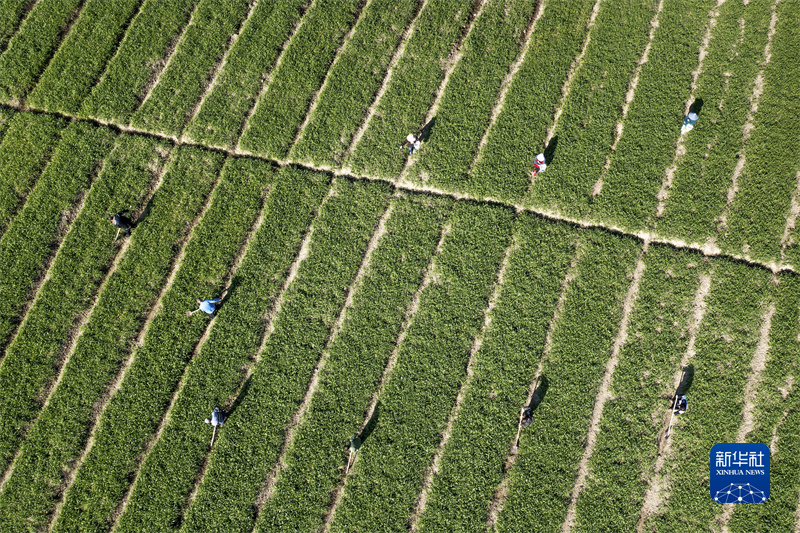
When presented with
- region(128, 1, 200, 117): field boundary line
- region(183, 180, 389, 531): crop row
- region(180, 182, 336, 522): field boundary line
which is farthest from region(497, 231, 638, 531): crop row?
region(128, 1, 200, 117): field boundary line

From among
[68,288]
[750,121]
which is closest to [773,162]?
[750,121]

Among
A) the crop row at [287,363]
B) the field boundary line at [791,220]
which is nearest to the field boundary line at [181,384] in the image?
the crop row at [287,363]

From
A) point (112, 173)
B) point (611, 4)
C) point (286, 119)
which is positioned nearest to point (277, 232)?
point (286, 119)

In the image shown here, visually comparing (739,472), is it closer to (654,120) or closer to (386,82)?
(654,120)

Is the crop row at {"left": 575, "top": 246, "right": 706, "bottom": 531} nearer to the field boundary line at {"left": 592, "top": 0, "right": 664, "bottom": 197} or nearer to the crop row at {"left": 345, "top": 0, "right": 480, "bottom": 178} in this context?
the field boundary line at {"left": 592, "top": 0, "right": 664, "bottom": 197}

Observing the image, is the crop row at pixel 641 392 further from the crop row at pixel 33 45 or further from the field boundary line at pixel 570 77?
the crop row at pixel 33 45

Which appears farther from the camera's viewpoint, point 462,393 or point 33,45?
point 33,45

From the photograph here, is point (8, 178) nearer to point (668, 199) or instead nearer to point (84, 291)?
point (84, 291)
